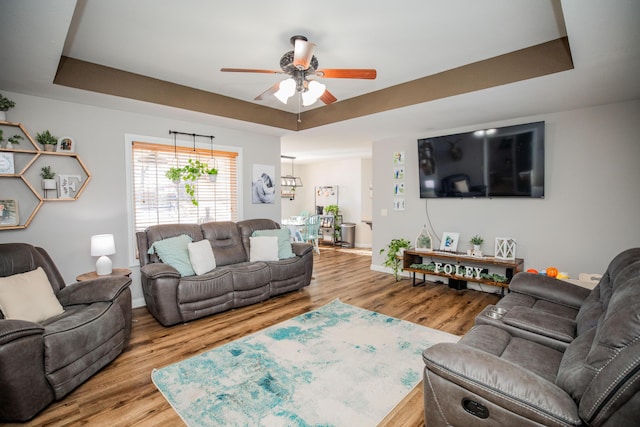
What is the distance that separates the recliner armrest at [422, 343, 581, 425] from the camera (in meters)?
1.17

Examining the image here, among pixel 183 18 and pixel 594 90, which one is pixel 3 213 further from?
pixel 594 90

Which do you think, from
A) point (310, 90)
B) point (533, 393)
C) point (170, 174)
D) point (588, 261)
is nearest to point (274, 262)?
point (170, 174)

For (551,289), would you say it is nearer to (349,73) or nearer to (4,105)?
(349,73)

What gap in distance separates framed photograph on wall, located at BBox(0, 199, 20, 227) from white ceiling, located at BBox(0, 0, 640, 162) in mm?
1112

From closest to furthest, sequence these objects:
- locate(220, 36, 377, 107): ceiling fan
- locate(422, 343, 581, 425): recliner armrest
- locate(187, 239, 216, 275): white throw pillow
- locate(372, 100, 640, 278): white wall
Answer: locate(422, 343, 581, 425): recliner armrest, locate(220, 36, 377, 107): ceiling fan, locate(372, 100, 640, 278): white wall, locate(187, 239, 216, 275): white throw pillow

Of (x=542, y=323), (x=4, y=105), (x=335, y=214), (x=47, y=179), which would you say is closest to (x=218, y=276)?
(x=47, y=179)

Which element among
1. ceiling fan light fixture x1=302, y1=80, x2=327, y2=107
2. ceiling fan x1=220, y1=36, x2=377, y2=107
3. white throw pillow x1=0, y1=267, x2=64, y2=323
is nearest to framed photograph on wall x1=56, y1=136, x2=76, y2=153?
white throw pillow x1=0, y1=267, x2=64, y2=323

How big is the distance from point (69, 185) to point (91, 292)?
5.00 ft

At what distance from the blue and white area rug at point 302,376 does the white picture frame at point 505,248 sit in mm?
1768

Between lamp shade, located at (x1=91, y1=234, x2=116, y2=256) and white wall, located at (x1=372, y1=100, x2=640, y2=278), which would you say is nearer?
lamp shade, located at (x1=91, y1=234, x2=116, y2=256)

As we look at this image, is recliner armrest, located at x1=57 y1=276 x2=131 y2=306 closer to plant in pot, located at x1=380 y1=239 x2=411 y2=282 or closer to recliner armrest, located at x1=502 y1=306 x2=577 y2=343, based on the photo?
recliner armrest, located at x1=502 y1=306 x2=577 y2=343

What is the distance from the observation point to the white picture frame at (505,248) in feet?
13.6

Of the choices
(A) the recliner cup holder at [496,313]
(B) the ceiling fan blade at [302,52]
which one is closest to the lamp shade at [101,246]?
(B) the ceiling fan blade at [302,52]

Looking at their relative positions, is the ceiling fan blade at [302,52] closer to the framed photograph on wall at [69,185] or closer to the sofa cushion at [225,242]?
the sofa cushion at [225,242]
